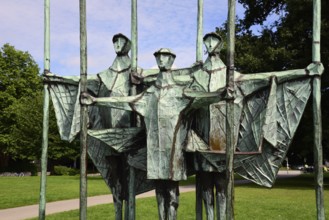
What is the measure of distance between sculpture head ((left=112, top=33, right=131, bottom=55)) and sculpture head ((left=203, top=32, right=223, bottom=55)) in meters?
1.15

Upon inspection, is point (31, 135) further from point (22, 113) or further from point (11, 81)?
point (11, 81)

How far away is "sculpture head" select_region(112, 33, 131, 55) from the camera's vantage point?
617cm

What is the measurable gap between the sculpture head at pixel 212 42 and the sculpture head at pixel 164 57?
19.8 inches

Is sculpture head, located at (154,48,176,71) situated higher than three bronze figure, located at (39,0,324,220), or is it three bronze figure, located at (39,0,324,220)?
sculpture head, located at (154,48,176,71)

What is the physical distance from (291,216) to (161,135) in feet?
24.0

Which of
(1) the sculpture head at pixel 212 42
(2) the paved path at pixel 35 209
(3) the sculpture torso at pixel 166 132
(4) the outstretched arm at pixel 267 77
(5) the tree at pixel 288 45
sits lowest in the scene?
(2) the paved path at pixel 35 209

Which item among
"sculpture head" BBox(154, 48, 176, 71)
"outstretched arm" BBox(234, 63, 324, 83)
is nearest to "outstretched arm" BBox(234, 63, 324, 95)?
"outstretched arm" BBox(234, 63, 324, 83)

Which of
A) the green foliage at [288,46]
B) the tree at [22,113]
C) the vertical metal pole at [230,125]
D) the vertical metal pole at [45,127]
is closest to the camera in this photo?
the vertical metal pole at [230,125]

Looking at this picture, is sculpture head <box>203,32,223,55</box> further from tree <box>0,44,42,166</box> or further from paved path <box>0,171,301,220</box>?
tree <box>0,44,42,166</box>

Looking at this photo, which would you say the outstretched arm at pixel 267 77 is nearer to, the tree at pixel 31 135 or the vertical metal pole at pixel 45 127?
the vertical metal pole at pixel 45 127

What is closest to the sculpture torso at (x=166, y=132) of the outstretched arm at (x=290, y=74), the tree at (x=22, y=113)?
the outstretched arm at (x=290, y=74)

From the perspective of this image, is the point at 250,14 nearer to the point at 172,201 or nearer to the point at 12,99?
the point at 172,201

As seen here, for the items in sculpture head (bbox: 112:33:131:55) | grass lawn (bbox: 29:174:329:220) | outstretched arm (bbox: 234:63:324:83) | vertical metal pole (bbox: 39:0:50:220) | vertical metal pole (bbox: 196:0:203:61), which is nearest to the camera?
outstretched arm (bbox: 234:63:324:83)

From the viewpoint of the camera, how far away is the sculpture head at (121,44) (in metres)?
6.17
